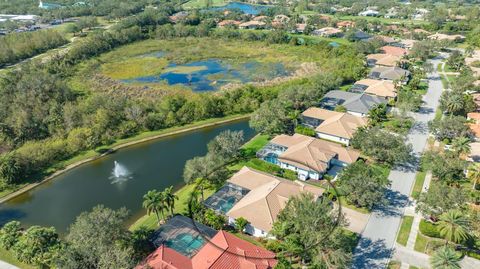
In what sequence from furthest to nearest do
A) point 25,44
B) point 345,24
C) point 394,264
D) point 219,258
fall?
point 345,24, point 25,44, point 394,264, point 219,258

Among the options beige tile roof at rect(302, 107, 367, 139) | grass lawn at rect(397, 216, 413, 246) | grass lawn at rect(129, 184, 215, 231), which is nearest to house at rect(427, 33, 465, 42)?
beige tile roof at rect(302, 107, 367, 139)

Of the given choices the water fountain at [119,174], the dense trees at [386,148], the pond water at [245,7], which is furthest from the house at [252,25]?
the water fountain at [119,174]

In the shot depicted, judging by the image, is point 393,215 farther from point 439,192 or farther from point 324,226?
point 324,226

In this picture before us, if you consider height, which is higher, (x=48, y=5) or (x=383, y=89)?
(x=48, y=5)

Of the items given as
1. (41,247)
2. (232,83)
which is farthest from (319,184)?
(232,83)

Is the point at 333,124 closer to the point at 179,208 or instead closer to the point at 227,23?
the point at 179,208

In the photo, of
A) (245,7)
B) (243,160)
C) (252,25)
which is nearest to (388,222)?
(243,160)
